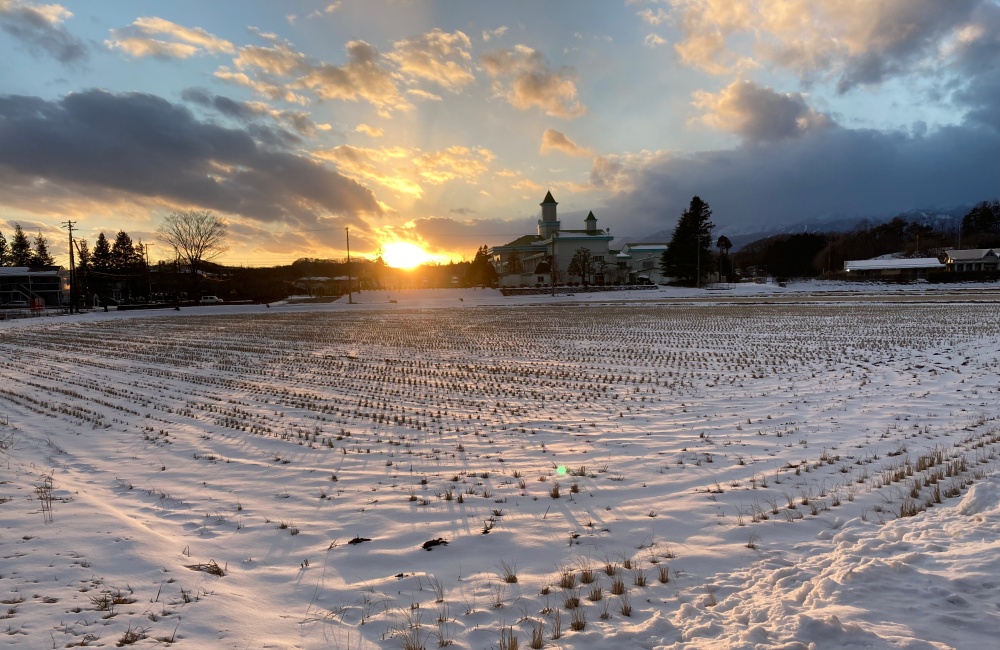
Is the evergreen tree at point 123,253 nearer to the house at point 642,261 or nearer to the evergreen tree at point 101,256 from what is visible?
the evergreen tree at point 101,256

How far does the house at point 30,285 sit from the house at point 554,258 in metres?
82.0

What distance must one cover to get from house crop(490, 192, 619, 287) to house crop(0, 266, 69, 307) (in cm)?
8199

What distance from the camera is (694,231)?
3403 inches

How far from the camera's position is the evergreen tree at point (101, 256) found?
101100 millimetres

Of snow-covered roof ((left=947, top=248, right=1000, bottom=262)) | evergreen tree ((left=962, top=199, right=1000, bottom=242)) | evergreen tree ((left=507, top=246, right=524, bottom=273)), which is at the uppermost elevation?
evergreen tree ((left=962, top=199, right=1000, bottom=242))

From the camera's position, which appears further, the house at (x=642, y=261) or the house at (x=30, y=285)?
the house at (x=642, y=261)

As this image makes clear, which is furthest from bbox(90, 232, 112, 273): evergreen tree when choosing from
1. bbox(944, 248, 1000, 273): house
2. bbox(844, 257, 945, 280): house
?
bbox(944, 248, 1000, 273): house

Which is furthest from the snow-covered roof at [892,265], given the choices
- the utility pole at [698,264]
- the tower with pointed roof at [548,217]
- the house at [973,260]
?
the tower with pointed roof at [548,217]

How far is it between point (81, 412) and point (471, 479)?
1017 centimetres

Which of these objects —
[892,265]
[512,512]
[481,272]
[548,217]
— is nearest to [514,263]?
[481,272]

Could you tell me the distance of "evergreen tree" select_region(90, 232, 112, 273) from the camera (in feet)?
332

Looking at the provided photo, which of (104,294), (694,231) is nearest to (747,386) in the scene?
(694,231)

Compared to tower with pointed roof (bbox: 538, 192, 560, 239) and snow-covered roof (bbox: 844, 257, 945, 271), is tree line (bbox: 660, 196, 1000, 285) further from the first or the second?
tower with pointed roof (bbox: 538, 192, 560, 239)

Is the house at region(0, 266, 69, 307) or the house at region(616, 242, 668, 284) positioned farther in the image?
the house at region(616, 242, 668, 284)
